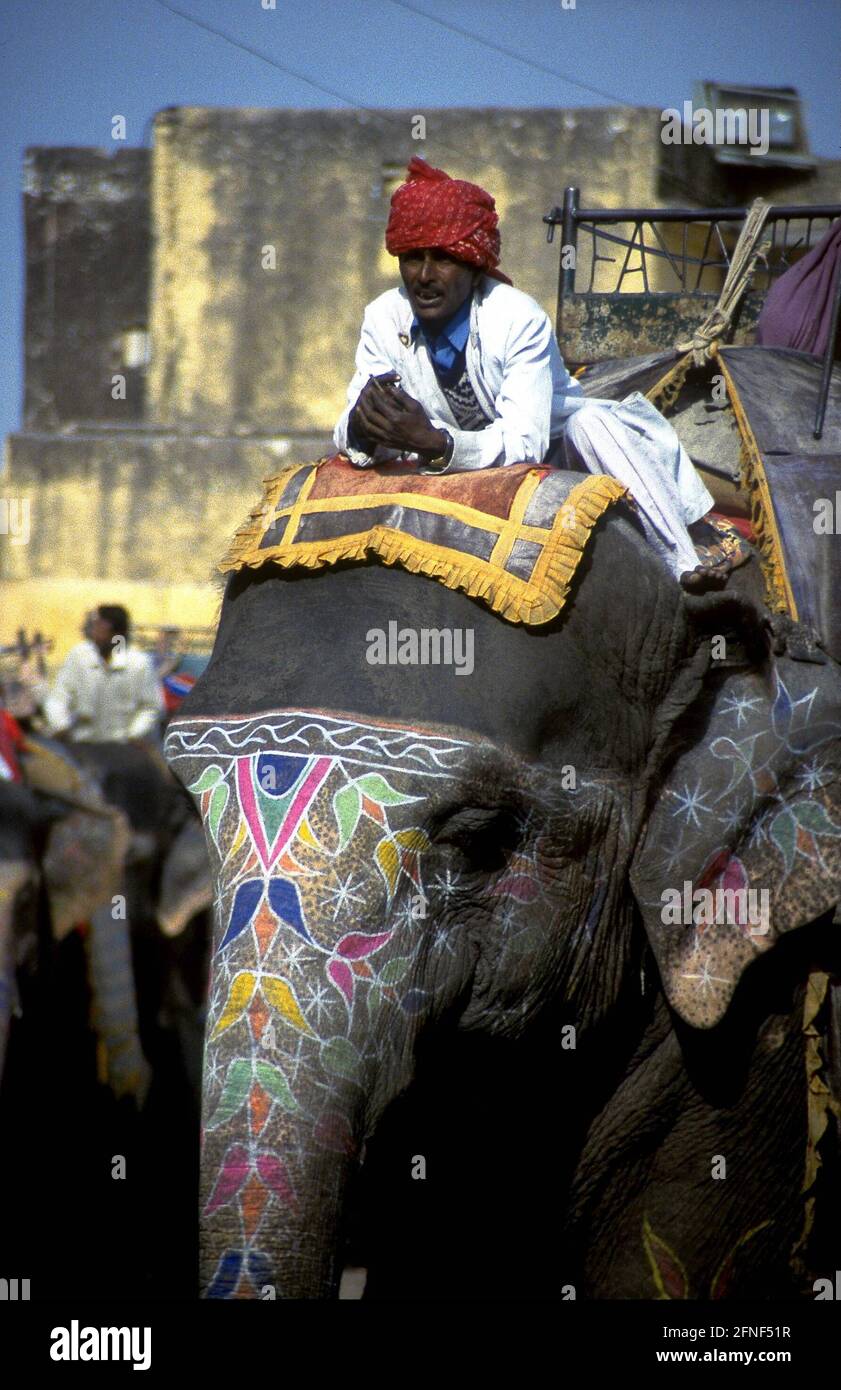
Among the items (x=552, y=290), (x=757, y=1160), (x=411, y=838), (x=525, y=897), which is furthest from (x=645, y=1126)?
(x=552, y=290)

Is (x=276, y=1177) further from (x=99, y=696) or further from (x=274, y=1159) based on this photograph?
(x=99, y=696)

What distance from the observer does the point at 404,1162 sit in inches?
130

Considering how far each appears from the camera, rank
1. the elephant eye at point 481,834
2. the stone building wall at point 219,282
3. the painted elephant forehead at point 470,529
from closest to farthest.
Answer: the elephant eye at point 481,834 < the painted elephant forehead at point 470,529 < the stone building wall at point 219,282

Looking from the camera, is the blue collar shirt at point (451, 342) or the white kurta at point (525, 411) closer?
the white kurta at point (525, 411)

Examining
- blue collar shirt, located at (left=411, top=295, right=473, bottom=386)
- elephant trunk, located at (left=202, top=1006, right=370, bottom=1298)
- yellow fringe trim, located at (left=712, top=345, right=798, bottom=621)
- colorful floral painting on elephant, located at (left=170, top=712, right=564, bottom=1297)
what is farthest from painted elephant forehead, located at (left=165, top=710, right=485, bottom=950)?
yellow fringe trim, located at (left=712, top=345, right=798, bottom=621)

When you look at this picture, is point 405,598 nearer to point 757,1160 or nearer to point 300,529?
point 300,529

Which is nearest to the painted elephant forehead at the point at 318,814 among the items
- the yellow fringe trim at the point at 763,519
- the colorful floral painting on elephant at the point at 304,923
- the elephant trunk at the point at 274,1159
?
the colorful floral painting on elephant at the point at 304,923

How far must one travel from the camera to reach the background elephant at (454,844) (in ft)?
8.41

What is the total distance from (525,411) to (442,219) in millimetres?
328

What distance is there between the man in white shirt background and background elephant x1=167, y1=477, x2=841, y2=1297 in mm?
5042

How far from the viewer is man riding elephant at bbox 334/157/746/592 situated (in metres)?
3.08

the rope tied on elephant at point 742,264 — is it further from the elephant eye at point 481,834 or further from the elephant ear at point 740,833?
the elephant eye at point 481,834

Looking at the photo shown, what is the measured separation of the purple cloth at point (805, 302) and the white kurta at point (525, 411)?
1105 mm

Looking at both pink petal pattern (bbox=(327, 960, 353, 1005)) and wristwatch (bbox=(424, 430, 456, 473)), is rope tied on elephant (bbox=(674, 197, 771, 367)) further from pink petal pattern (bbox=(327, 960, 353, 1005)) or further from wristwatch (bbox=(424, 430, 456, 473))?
pink petal pattern (bbox=(327, 960, 353, 1005))
